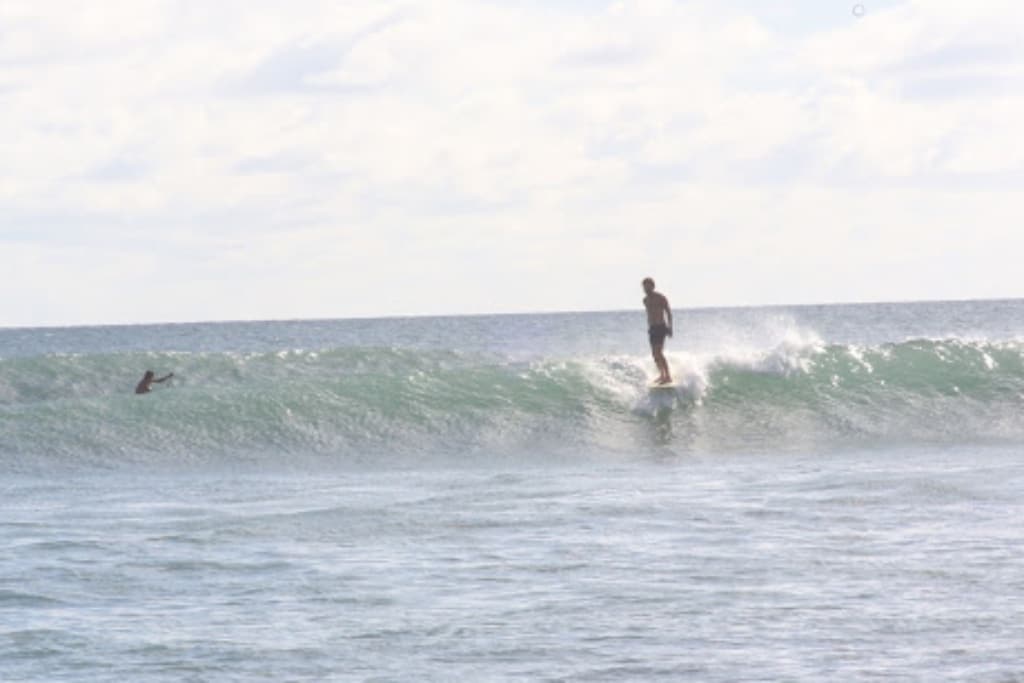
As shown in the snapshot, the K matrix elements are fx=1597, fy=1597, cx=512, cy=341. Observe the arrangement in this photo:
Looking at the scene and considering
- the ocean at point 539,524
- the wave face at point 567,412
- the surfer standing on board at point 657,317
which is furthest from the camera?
the surfer standing on board at point 657,317

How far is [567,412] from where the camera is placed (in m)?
22.1

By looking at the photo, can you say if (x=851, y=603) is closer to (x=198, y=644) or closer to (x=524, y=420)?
(x=198, y=644)

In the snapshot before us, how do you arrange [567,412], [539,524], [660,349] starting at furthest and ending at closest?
[660,349] < [567,412] < [539,524]

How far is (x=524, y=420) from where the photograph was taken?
2175 cm

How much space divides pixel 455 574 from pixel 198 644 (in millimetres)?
2257

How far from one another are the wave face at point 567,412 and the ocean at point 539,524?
0.21ft

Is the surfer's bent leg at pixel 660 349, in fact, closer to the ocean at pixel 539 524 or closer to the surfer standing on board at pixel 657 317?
the surfer standing on board at pixel 657 317

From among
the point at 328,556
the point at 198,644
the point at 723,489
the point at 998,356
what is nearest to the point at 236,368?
the point at 998,356

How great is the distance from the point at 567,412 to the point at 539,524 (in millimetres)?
9636

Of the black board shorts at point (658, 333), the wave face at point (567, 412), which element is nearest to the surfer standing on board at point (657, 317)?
the black board shorts at point (658, 333)

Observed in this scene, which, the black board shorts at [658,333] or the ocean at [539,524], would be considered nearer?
the ocean at [539,524]

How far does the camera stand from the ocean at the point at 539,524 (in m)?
8.27

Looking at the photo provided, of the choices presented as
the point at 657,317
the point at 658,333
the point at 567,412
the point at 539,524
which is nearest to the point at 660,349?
the point at 658,333

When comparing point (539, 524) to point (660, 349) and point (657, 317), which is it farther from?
point (660, 349)
